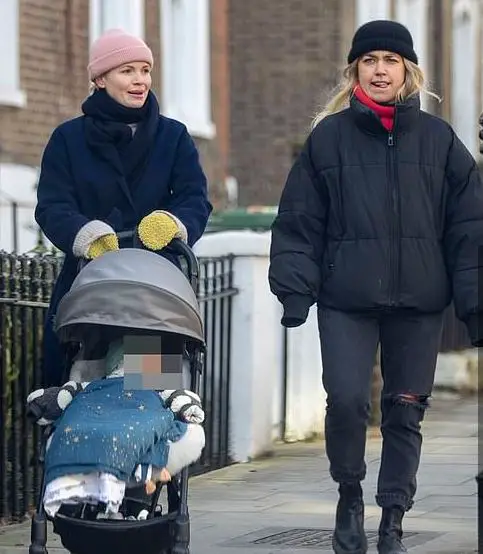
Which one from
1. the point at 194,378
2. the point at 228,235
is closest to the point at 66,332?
the point at 194,378

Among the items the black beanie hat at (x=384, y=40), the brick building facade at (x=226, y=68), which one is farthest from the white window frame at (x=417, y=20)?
the black beanie hat at (x=384, y=40)

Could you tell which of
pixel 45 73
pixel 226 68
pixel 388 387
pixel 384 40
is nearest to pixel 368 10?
pixel 226 68

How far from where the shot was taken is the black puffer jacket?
6.57m

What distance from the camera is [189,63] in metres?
17.2

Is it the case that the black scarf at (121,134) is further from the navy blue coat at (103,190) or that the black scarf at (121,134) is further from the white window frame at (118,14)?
the white window frame at (118,14)

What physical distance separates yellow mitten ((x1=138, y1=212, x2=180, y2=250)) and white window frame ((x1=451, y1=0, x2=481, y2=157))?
20684 mm

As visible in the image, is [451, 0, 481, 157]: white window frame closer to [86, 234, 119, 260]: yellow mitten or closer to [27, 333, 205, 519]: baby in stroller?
[86, 234, 119, 260]: yellow mitten

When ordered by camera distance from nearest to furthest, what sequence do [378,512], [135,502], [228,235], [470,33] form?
[135,502] → [378,512] → [228,235] → [470,33]

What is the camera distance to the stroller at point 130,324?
5.81 metres

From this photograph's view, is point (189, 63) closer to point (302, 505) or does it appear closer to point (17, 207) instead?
point (17, 207)

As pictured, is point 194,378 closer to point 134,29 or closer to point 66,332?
point 66,332

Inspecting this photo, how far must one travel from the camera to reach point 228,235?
34.0 feet

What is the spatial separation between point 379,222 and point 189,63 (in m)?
10.8

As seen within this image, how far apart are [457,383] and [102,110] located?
344 inches
